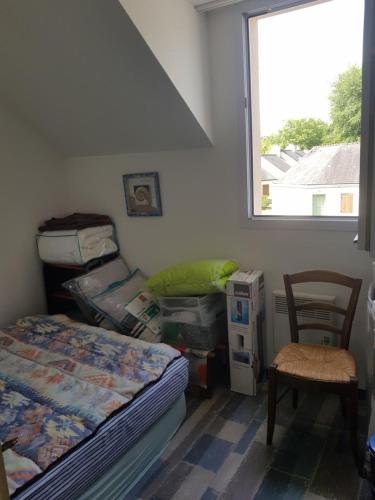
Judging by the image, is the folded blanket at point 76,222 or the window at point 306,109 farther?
the folded blanket at point 76,222

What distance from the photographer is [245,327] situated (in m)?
2.37

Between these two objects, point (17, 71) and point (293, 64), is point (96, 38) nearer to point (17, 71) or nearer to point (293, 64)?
point (17, 71)

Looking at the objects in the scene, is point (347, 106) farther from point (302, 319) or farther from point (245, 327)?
point (245, 327)

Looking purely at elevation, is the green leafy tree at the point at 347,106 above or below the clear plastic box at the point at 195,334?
above

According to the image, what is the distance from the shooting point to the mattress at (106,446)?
143 cm

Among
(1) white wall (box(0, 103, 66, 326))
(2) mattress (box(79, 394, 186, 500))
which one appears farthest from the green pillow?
(1) white wall (box(0, 103, 66, 326))

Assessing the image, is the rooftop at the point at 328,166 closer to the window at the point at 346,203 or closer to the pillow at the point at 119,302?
the window at the point at 346,203

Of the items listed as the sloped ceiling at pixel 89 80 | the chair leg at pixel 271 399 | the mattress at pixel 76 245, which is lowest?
the chair leg at pixel 271 399

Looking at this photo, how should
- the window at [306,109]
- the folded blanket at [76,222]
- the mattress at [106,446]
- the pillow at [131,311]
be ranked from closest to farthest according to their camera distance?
the mattress at [106,446], the window at [306,109], the pillow at [131,311], the folded blanket at [76,222]

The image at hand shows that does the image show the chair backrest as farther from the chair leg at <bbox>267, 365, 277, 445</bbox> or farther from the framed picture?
the framed picture

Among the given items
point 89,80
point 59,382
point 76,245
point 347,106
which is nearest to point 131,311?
point 76,245

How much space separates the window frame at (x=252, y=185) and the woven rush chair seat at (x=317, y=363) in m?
0.73

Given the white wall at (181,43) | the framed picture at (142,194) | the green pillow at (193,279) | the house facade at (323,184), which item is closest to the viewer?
the white wall at (181,43)

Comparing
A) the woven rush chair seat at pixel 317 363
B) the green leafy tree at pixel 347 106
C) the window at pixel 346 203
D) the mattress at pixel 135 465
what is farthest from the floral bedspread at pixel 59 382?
the green leafy tree at pixel 347 106
